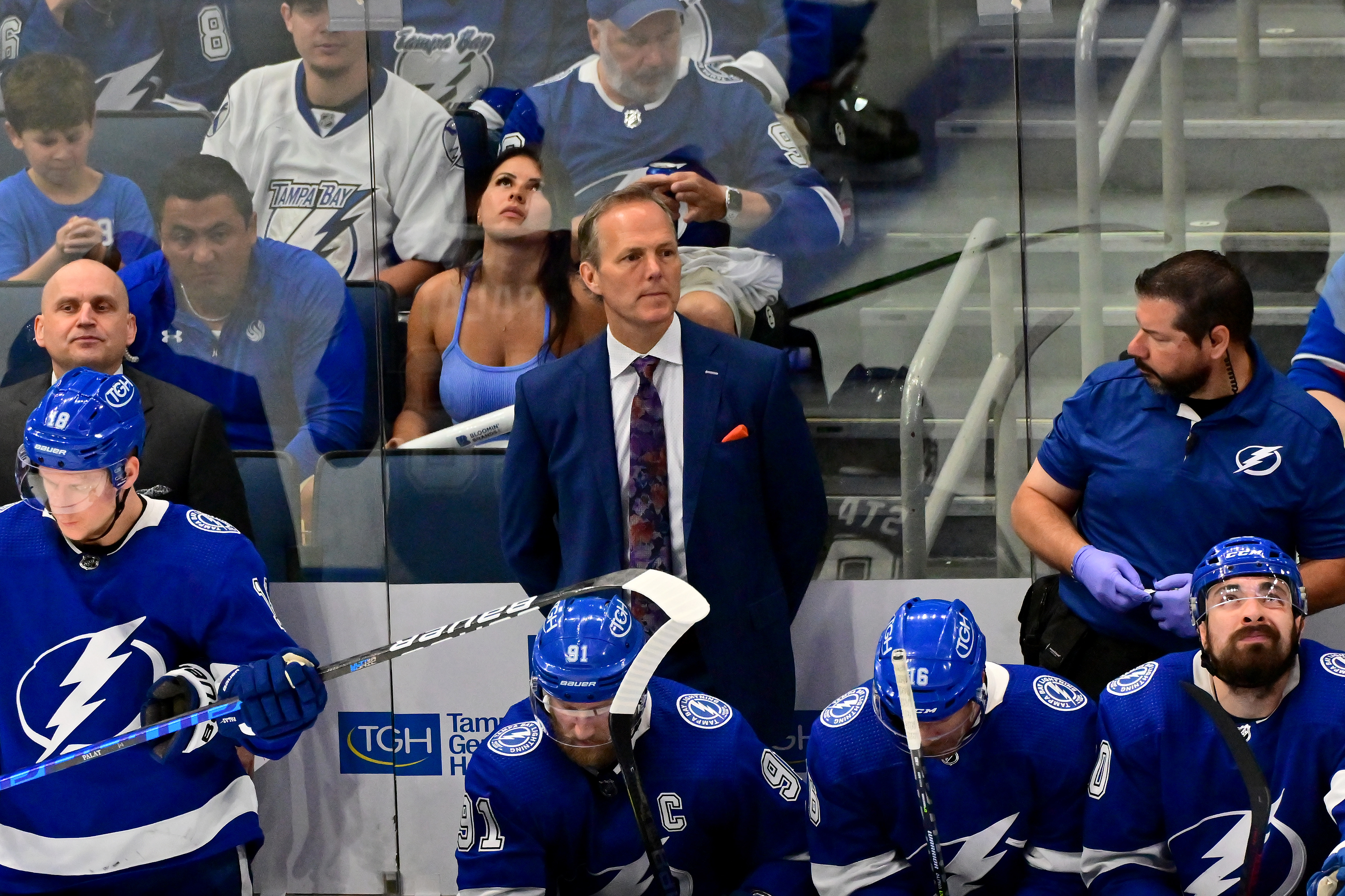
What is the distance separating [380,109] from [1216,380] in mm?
2031

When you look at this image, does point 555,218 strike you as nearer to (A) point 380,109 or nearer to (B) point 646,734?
(A) point 380,109

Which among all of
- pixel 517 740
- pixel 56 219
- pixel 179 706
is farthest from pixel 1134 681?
pixel 56 219

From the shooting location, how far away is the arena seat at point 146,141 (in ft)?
13.3

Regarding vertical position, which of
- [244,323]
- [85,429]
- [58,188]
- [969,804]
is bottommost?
[969,804]

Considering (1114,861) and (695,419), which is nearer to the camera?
(1114,861)

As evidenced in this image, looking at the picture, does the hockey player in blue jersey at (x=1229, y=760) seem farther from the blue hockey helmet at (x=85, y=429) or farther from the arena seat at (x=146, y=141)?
the arena seat at (x=146, y=141)

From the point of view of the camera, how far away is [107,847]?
9.66 ft

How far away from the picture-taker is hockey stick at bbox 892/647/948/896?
2.67 metres

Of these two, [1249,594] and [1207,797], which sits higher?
[1249,594]

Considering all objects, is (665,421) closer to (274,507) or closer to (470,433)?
(470,433)

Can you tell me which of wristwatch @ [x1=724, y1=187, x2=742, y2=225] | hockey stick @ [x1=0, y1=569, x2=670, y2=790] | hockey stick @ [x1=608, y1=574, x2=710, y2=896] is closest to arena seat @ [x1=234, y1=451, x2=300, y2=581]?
hockey stick @ [x1=0, y1=569, x2=670, y2=790]

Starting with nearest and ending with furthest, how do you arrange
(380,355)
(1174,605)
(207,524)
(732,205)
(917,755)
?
(917,755) → (207,524) → (1174,605) → (732,205) → (380,355)

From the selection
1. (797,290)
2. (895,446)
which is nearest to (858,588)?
(895,446)

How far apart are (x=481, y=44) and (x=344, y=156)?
425 millimetres
